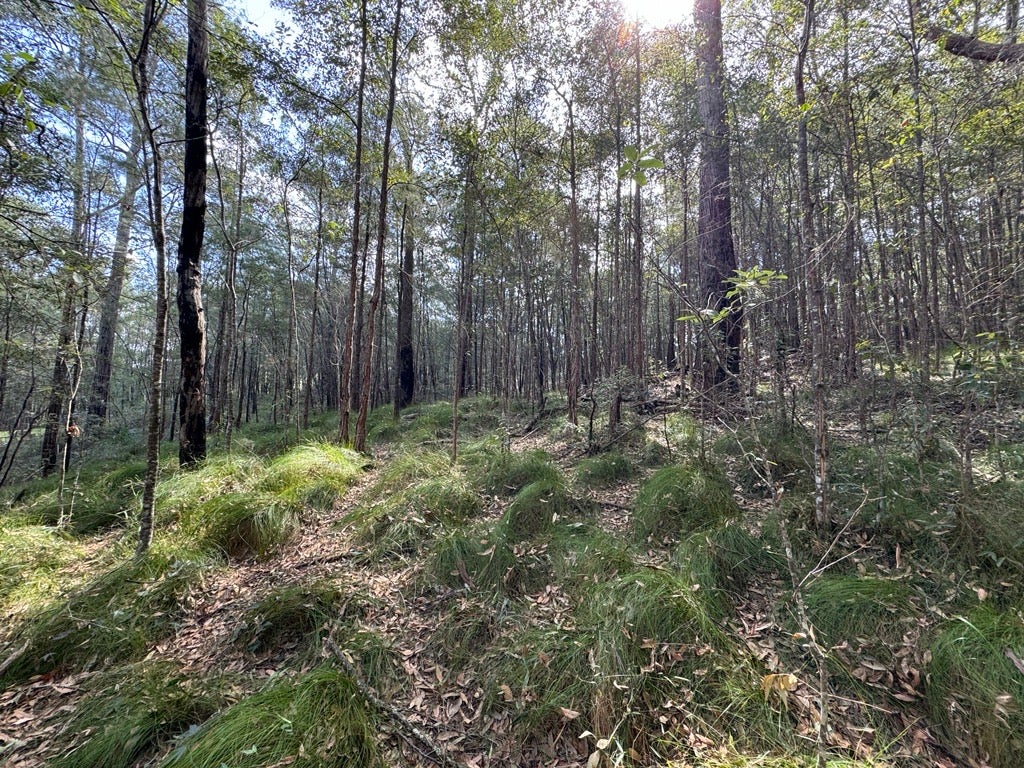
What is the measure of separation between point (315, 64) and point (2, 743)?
8.24 m

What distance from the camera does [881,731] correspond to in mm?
1659

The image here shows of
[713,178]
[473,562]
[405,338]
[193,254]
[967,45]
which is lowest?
[473,562]

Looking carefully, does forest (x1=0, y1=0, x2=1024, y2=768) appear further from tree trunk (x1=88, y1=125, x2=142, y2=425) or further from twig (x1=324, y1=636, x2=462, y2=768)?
tree trunk (x1=88, y1=125, x2=142, y2=425)

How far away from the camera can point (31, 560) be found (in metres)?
3.05

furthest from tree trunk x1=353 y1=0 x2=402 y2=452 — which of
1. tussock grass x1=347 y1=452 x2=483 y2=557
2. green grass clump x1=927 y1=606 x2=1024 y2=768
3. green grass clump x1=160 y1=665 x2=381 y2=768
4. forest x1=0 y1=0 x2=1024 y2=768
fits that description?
green grass clump x1=927 y1=606 x2=1024 y2=768

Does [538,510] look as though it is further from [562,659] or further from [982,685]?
[982,685]

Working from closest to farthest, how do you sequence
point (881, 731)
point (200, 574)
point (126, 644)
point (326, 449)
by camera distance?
point (881, 731) < point (126, 644) < point (200, 574) < point (326, 449)

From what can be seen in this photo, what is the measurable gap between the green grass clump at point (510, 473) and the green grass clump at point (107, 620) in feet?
8.66

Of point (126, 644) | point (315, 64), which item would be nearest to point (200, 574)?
point (126, 644)

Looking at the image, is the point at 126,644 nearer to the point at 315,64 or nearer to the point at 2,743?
the point at 2,743

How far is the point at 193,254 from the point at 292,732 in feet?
17.8

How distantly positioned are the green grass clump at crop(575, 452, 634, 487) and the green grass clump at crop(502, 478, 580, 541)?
23.7 inches

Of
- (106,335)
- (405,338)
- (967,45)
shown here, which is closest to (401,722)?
(967,45)

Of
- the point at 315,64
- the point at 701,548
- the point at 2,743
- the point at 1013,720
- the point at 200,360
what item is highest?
the point at 315,64
